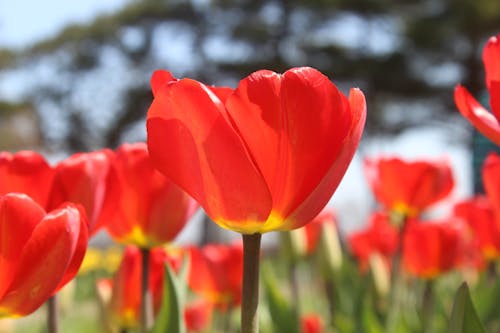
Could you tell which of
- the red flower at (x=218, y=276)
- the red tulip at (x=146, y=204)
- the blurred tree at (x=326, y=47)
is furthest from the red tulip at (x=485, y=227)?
the blurred tree at (x=326, y=47)

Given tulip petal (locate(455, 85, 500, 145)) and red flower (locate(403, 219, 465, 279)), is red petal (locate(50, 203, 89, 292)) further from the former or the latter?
red flower (locate(403, 219, 465, 279))

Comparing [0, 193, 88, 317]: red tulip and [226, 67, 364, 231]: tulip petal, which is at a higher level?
[226, 67, 364, 231]: tulip petal

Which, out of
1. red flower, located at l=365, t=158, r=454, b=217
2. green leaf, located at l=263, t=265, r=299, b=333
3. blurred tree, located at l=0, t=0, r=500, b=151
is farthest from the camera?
blurred tree, located at l=0, t=0, r=500, b=151

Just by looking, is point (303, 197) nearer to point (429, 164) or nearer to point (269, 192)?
point (269, 192)

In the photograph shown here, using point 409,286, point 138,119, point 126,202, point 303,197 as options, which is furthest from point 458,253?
point 138,119

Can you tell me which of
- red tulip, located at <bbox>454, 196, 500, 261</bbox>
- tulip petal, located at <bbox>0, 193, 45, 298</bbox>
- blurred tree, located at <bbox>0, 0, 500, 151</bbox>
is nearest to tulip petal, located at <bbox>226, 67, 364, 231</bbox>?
tulip petal, located at <bbox>0, 193, 45, 298</bbox>

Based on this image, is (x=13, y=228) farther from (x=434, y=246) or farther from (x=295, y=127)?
(x=434, y=246)

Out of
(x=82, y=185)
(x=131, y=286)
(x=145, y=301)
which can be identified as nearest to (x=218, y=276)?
(x=131, y=286)
